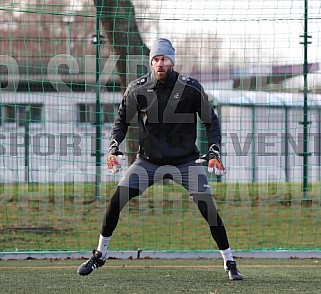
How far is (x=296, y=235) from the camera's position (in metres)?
11.1

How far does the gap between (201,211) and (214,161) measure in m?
0.46

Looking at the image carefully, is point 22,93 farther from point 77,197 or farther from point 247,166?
point 247,166

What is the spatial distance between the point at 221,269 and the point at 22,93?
5.36 metres

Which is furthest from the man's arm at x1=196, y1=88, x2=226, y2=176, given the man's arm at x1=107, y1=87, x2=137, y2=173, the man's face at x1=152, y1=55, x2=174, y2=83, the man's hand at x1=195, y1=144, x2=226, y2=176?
the man's arm at x1=107, y1=87, x2=137, y2=173

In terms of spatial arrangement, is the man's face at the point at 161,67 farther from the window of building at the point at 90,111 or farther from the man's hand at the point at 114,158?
the window of building at the point at 90,111

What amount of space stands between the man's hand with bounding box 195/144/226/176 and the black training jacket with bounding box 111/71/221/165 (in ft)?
0.45

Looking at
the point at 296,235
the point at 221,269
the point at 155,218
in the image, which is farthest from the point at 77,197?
the point at 221,269

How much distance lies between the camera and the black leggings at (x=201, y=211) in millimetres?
7074

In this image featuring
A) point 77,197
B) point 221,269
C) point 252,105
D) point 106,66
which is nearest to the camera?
point 221,269

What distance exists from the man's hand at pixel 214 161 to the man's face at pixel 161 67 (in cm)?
71

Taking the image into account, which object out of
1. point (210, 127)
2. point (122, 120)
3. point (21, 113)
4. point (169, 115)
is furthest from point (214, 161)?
point (21, 113)

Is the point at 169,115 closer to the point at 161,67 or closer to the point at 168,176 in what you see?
the point at 161,67

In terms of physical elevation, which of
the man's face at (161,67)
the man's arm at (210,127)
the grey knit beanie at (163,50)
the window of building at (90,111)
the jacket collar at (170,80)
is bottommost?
the man's arm at (210,127)

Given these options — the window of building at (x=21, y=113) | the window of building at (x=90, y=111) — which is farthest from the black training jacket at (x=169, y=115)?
the window of building at (x=21, y=113)
